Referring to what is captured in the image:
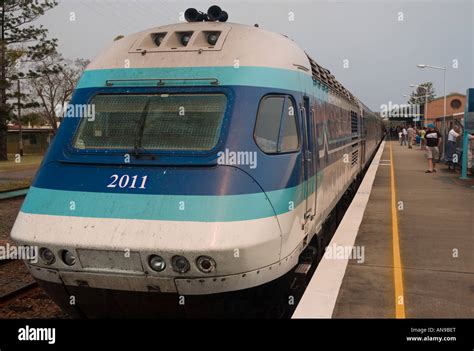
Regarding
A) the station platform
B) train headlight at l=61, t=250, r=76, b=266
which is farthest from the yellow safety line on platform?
train headlight at l=61, t=250, r=76, b=266

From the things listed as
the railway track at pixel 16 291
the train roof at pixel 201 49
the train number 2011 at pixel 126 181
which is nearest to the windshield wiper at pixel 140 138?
the train number 2011 at pixel 126 181

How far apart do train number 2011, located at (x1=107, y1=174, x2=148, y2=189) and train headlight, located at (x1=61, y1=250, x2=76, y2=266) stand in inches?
25.2

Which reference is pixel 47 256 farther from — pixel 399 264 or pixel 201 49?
pixel 399 264

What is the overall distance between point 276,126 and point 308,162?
704mm

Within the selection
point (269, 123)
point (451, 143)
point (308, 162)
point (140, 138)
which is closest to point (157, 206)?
A: point (140, 138)

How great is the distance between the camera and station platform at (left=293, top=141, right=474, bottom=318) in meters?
4.79

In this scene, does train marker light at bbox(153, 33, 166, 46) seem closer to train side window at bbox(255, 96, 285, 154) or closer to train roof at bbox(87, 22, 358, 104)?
train roof at bbox(87, 22, 358, 104)

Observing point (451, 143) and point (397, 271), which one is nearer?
point (397, 271)

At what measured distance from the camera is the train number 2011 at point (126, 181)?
3992 millimetres

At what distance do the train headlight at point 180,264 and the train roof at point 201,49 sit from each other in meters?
1.90

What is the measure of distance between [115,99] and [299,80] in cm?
194

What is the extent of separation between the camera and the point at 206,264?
3672 mm

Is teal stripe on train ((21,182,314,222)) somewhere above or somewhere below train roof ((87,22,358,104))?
below

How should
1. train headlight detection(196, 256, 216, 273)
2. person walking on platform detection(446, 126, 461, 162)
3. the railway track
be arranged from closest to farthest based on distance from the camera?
1. train headlight detection(196, 256, 216, 273)
2. the railway track
3. person walking on platform detection(446, 126, 461, 162)
